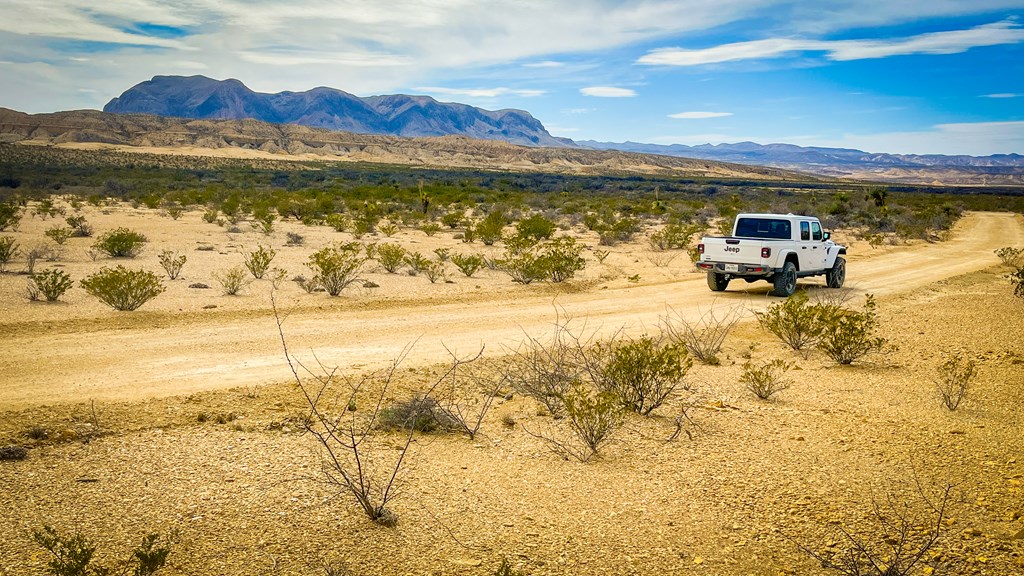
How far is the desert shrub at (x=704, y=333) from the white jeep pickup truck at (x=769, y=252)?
1845 mm

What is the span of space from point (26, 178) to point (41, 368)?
1981 inches

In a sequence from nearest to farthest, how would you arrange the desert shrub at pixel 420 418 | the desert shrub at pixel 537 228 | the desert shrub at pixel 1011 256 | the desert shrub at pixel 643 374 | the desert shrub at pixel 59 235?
the desert shrub at pixel 420 418
the desert shrub at pixel 643 374
the desert shrub at pixel 1011 256
the desert shrub at pixel 59 235
the desert shrub at pixel 537 228

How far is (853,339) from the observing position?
9578 millimetres

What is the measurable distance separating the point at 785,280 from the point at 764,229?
1501mm

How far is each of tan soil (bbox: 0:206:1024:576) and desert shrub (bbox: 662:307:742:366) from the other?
29 cm

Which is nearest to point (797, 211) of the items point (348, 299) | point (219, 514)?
point (348, 299)

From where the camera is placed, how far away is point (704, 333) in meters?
11.7


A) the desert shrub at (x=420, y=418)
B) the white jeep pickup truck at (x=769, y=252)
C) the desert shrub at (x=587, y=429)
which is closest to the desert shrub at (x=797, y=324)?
the white jeep pickup truck at (x=769, y=252)

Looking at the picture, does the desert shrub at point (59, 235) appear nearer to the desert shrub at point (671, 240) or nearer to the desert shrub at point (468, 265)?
the desert shrub at point (468, 265)

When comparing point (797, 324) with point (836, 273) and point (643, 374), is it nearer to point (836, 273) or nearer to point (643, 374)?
point (643, 374)

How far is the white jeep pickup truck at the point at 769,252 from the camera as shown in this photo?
1542 cm

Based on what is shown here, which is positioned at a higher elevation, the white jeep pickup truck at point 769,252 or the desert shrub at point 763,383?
the white jeep pickup truck at point 769,252

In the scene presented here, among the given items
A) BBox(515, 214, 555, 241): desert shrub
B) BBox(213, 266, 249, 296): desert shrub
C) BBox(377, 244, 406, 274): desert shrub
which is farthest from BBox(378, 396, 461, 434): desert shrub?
BBox(515, 214, 555, 241): desert shrub

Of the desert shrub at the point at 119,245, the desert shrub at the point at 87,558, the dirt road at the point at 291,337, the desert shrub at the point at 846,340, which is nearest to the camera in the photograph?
the desert shrub at the point at 87,558
